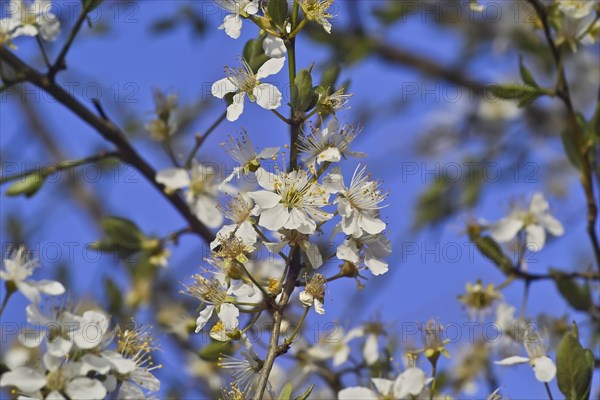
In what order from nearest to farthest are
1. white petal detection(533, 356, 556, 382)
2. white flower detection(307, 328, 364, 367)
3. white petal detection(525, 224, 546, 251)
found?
white petal detection(533, 356, 556, 382)
white flower detection(307, 328, 364, 367)
white petal detection(525, 224, 546, 251)

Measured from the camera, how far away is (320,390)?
9.59 feet

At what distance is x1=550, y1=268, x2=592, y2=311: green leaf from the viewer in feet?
8.14

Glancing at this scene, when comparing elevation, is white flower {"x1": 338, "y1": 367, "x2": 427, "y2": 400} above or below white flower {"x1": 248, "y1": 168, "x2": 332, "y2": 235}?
below

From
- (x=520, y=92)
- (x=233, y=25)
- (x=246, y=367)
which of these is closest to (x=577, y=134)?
(x=520, y=92)

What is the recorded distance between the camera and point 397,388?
1.76 metres

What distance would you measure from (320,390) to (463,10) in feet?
8.26

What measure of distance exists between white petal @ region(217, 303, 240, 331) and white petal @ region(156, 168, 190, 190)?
0.85 m

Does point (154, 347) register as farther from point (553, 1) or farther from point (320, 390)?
point (553, 1)

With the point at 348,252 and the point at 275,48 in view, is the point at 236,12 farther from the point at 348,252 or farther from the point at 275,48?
the point at 348,252

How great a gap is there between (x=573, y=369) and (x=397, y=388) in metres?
0.36

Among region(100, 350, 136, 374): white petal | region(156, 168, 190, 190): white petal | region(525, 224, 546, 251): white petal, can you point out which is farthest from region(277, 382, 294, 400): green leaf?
region(525, 224, 546, 251): white petal

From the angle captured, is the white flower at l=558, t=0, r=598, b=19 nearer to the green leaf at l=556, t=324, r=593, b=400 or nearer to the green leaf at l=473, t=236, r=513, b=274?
the green leaf at l=473, t=236, r=513, b=274

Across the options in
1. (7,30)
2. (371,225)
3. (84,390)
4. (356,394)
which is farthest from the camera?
(7,30)

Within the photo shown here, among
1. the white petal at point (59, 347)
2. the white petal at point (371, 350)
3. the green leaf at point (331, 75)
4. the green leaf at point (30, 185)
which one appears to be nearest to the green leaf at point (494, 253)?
the white petal at point (371, 350)
